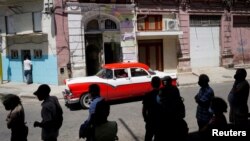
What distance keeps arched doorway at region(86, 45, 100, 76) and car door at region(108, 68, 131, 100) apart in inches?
295

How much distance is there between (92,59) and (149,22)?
4524mm

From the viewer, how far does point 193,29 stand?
25.6 meters

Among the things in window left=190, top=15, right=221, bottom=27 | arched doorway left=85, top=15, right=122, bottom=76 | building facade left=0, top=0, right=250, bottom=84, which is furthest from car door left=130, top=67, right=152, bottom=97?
window left=190, top=15, right=221, bottom=27

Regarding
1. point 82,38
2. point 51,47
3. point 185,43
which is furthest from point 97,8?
point 185,43

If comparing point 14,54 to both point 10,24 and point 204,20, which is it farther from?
point 204,20

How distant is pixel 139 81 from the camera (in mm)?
15109

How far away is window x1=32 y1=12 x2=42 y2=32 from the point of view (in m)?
21.2

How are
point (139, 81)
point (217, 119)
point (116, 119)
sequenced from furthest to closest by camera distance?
point (139, 81) < point (116, 119) < point (217, 119)

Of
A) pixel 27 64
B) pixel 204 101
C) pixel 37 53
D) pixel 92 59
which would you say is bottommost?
pixel 204 101

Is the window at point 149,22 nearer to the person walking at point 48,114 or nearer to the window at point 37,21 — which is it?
the window at point 37,21

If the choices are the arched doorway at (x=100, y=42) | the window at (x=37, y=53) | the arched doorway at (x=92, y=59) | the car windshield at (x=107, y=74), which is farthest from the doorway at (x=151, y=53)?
the car windshield at (x=107, y=74)

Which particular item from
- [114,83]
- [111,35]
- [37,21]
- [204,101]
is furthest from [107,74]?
[37,21]

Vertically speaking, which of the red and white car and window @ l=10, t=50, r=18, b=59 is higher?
window @ l=10, t=50, r=18, b=59

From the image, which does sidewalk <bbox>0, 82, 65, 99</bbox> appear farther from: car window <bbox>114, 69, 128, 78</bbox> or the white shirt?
car window <bbox>114, 69, 128, 78</bbox>
